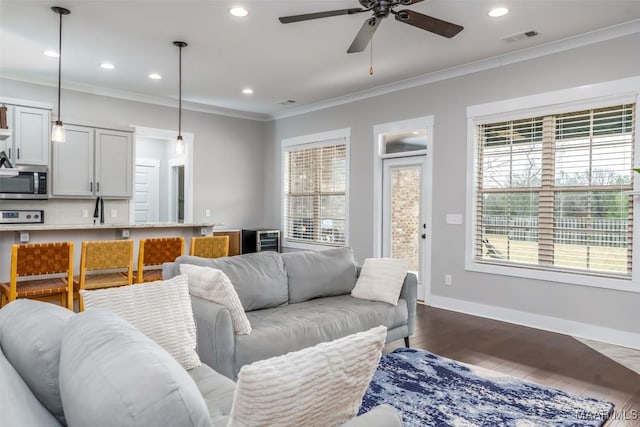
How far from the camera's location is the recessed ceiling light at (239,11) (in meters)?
3.55

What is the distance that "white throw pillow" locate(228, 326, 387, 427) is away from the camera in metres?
0.92

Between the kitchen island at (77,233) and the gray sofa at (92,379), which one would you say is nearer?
the gray sofa at (92,379)

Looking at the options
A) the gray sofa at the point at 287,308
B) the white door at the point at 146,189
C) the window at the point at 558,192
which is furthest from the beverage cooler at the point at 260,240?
the window at the point at 558,192

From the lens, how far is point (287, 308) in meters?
3.27

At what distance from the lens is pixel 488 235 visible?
4895 millimetres

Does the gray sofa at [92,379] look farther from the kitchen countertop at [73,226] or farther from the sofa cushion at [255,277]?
the kitchen countertop at [73,226]

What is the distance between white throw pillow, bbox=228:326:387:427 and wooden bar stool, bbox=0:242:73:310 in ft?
10.6

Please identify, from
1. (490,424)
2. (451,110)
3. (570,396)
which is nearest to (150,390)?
(490,424)

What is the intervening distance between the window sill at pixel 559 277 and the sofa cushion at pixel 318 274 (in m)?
1.82

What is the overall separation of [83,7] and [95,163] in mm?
2731

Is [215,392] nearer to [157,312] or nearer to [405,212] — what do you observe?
[157,312]

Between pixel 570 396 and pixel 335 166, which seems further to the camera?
pixel 335 166

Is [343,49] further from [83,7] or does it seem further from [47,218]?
[47,218]

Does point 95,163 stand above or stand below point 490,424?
above
